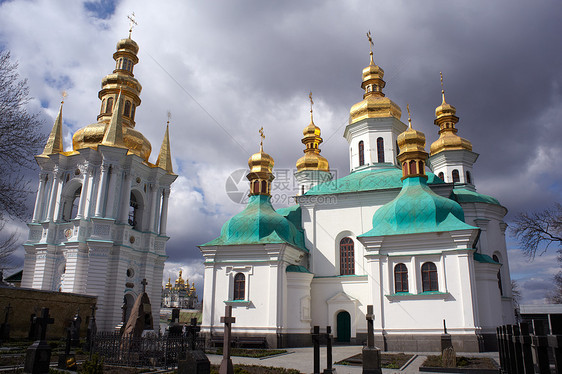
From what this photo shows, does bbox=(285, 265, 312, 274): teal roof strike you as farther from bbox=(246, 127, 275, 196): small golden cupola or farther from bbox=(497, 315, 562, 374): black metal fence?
bbox=(497, 315, 562, 374): black metal fence

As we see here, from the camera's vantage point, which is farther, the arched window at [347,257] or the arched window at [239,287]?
the arched window at [347,257]

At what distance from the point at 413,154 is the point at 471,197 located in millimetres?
6932

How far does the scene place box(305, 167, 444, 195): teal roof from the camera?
22688 mm

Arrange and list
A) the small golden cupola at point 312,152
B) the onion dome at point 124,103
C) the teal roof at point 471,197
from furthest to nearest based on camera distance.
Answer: the small golden cupola at point 312,152, the onion dome at point 124,103, the teal roof at point 471,197

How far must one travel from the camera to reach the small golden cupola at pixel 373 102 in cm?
2733

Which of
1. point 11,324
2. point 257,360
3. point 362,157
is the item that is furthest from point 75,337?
point 362,157

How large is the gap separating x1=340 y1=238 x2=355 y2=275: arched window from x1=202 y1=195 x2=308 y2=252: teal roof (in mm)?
2048

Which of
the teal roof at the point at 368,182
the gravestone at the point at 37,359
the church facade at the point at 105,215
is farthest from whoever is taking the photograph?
the church facade at the point at 105,215

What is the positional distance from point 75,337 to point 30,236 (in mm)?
13373

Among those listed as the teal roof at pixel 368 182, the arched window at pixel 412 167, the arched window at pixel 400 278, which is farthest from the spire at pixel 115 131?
the arched window at pixel 400 278

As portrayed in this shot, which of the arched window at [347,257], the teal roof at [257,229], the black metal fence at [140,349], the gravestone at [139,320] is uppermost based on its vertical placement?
the teal roof at [257,229]

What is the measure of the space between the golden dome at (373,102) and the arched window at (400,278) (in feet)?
40.2

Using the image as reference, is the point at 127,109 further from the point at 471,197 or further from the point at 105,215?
the point at 471,197

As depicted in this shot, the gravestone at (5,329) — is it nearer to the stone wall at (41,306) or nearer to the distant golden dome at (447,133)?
the stone wall at (41,306)
